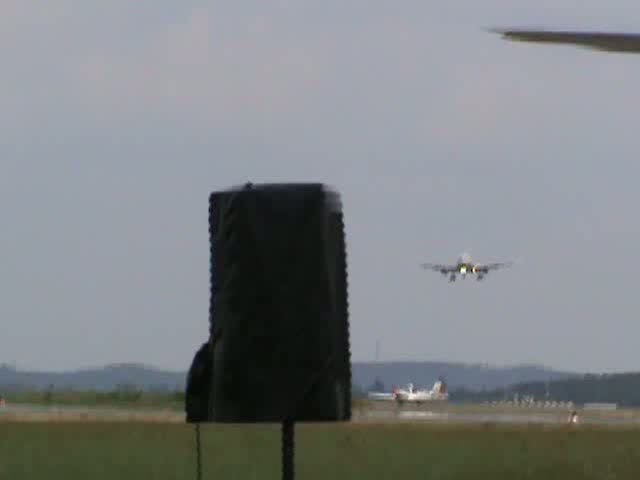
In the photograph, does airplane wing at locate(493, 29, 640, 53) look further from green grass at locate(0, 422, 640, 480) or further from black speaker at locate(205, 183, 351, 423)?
green grass at locate(0, 422, 640, 480)

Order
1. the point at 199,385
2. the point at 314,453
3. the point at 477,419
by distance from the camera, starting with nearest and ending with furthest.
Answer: the point at 199,385
the point at 314,453
the point at 477,419

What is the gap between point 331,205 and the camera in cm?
869

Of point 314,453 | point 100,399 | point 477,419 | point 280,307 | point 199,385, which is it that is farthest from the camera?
point 100,399

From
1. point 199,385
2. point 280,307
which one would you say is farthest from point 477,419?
point 280,307

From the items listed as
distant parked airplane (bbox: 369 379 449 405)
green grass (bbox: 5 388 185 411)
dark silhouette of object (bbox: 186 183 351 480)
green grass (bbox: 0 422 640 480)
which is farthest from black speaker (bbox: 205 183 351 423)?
distant parked airplane (bbox: 369 379 449 405)

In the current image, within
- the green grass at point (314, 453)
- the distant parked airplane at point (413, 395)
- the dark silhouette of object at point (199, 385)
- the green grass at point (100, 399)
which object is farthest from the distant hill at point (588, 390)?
the dark silhouette of object at point (199, 385)

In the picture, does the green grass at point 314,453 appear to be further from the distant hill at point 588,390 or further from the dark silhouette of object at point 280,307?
the distant hill at point 588,390

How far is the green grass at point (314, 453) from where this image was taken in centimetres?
2220

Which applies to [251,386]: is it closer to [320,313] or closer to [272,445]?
[320,313]

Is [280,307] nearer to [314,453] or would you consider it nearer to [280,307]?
[280,307]

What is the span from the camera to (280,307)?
8.48m

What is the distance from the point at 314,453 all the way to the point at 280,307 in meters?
17.1

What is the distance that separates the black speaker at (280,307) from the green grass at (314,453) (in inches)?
386

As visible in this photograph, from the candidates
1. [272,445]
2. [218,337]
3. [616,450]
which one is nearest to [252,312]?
[218,337]
